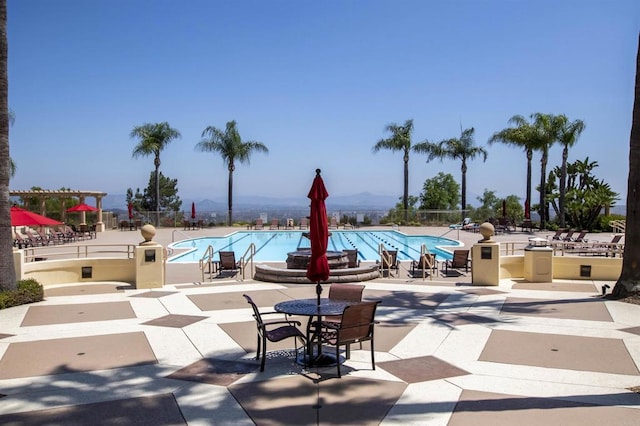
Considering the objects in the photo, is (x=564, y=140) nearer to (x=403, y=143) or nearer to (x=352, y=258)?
(x=403, y=143)

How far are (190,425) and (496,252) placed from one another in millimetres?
10306

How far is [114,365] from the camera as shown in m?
6.78

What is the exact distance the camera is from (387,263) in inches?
610

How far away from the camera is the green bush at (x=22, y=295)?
10703 mm

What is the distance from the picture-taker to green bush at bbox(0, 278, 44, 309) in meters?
10.7

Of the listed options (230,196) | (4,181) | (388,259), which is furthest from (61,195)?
(388,259)

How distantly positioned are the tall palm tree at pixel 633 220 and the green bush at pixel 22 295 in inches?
512

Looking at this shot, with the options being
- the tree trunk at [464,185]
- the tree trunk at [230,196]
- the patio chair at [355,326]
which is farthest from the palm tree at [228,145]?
the patio chair at [355,326]

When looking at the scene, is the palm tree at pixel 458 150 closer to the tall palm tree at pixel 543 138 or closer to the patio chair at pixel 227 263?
the tall palm tree at pixel 543 138

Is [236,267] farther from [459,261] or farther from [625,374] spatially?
[625,374]

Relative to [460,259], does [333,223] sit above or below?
above

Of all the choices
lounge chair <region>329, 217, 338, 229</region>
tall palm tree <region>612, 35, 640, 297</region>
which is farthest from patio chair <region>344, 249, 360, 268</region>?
lounge chair <region>329, 217, 338, 229</region>

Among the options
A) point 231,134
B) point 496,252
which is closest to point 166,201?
point 231,134

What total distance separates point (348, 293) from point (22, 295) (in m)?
7.64
